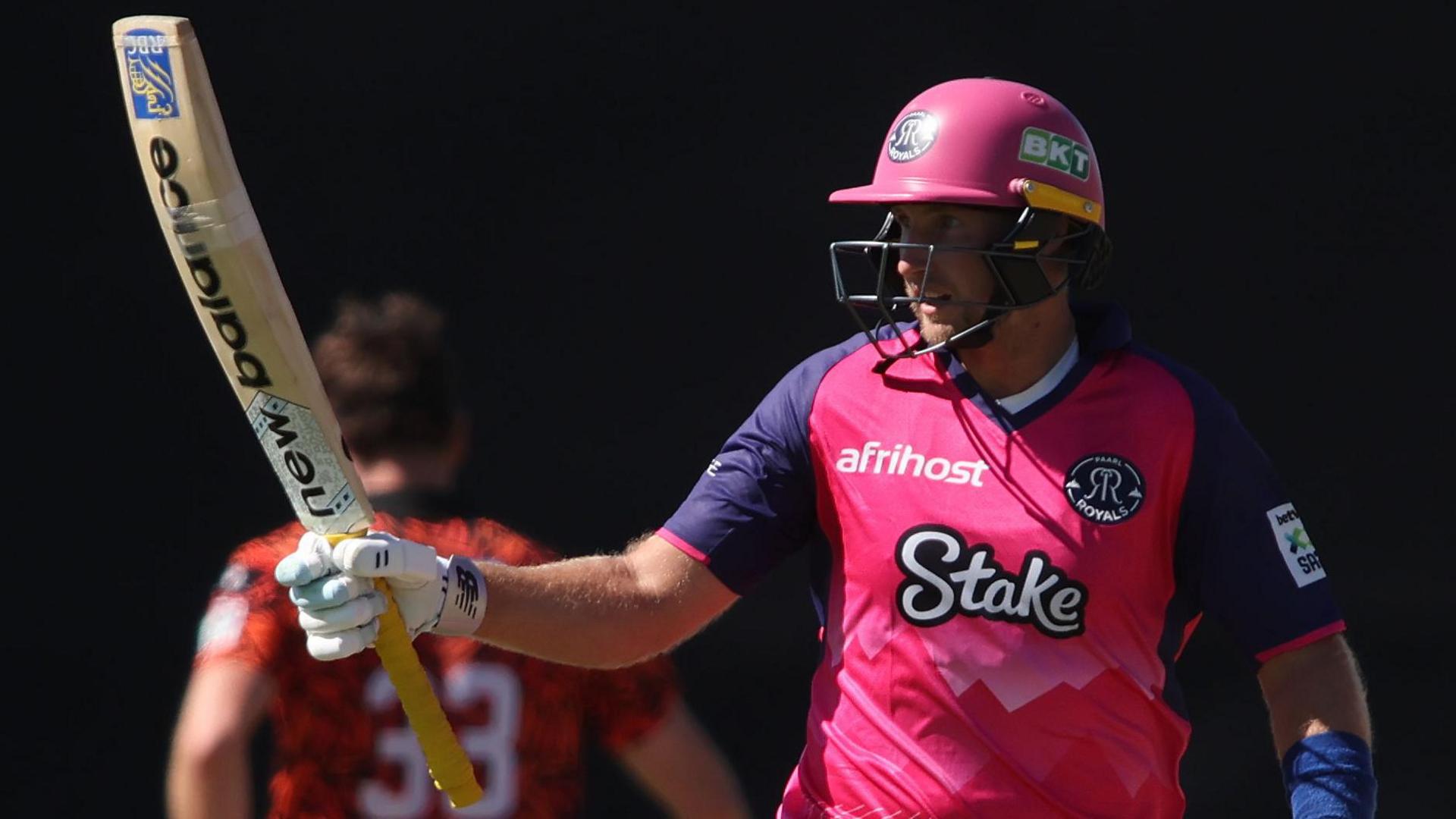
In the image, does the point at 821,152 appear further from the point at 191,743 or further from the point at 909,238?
the point at 191,743

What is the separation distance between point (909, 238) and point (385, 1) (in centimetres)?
195

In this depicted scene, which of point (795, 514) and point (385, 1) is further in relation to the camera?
Answer: point (385, 1)

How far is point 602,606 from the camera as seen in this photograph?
2838 mm

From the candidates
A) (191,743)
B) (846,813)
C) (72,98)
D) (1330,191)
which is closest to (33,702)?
(72,98)

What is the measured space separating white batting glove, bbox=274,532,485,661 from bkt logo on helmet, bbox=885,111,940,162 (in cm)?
82

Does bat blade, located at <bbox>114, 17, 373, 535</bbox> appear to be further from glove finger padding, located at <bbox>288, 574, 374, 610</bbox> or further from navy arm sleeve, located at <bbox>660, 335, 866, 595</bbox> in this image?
navy arm sleeve, located at <bbox>660, 335, 866, 595</bbox>

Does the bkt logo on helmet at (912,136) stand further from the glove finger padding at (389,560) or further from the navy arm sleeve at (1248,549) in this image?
the glove finger padding at (389,560)

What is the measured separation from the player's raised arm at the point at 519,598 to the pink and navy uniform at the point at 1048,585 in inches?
9.0

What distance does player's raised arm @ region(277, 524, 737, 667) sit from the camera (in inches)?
99.1

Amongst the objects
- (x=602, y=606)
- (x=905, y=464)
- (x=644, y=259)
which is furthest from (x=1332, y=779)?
(x=644, y=259)

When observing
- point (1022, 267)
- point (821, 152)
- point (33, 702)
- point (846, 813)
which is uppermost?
point (1022, 267)

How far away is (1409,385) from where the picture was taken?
4.45 meters

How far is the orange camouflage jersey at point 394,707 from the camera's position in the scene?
312cm

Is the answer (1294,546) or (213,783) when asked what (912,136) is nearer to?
(1294,546)
